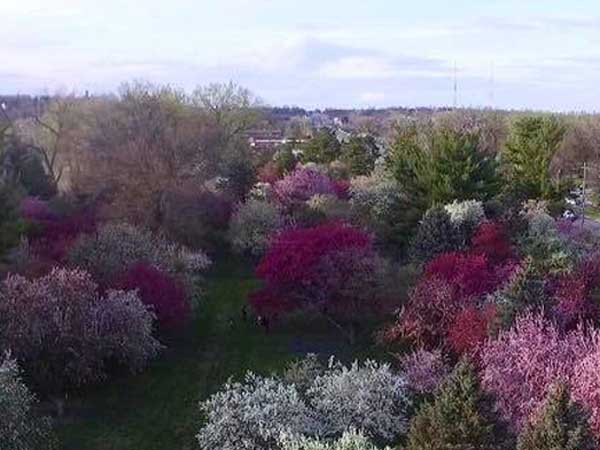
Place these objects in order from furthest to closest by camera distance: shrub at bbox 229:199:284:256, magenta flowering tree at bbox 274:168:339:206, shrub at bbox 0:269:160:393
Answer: magenta flowering tree at bbox 274:168:339:206 < shrub at bbox 229:199:284:256 < shrub at bbox 0:269:160:393

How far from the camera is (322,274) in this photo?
26406mm

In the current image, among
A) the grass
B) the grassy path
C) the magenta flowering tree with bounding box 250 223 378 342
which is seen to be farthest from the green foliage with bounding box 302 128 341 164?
the magenta flowering tree with bounding box 250 223 378 342

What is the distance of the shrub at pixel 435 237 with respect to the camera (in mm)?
31938

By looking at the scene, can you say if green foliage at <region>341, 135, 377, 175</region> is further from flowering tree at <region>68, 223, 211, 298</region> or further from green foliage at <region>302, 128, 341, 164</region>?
flowering tree at <region>68, 223, 211, 298</region>

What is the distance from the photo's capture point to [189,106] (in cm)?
5975

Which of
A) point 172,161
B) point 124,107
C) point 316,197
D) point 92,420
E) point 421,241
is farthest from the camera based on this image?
point 124,107

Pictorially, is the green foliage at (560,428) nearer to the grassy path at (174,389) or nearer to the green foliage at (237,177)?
the grassy path at (174,389)

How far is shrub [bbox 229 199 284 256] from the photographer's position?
126 ft

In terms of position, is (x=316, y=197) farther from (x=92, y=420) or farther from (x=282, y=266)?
(x=92, y=420)

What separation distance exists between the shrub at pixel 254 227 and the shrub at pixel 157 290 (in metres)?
12.1

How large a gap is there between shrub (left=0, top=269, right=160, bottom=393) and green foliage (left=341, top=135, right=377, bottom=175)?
109ft

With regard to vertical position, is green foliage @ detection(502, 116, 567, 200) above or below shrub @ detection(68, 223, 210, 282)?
above

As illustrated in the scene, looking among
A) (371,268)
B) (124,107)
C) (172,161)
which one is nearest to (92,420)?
(371,268)

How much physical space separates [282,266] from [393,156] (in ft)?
54.8
